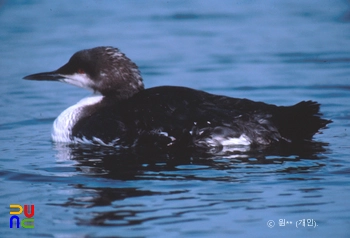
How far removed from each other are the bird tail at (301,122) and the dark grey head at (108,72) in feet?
5.00

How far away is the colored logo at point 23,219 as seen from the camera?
5355mm

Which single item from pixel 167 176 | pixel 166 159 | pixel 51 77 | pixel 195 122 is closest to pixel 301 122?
pixel 195 122

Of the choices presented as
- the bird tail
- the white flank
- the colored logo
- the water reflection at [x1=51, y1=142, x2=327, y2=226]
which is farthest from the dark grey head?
the colored logo

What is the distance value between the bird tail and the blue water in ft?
0.60

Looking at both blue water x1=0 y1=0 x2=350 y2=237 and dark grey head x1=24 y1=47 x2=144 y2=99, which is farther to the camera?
dark grey head x1=24 y1=47 x2=144 y2=99

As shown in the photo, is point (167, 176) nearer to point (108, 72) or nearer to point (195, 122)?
point (195, 122)

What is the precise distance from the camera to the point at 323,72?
10609 millimetres

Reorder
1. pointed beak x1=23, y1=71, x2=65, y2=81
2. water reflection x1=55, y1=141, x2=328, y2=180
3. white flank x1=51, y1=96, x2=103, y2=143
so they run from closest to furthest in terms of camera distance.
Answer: water reflection x1=55, y1=141, x2=328, y2=180
white flank x1=51, y1=96, x2=103, y2=143
pointed beak x1=23, y1=71, x2=65, y2=81

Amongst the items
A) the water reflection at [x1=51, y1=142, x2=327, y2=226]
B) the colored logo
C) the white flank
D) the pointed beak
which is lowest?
the colored logo

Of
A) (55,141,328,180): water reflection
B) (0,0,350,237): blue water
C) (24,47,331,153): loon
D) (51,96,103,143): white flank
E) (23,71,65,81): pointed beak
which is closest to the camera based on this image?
(0,0,350,237): blue water

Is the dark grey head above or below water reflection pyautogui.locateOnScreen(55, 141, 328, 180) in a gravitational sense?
above

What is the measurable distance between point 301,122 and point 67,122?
2.27 metres

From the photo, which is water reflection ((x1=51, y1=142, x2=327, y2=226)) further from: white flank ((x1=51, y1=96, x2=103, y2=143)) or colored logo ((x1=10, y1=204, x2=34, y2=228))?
colored logo ((x1=10, y1=204, x2=34, y2=228))

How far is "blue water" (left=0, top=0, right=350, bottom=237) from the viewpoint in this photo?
5.34 metres
